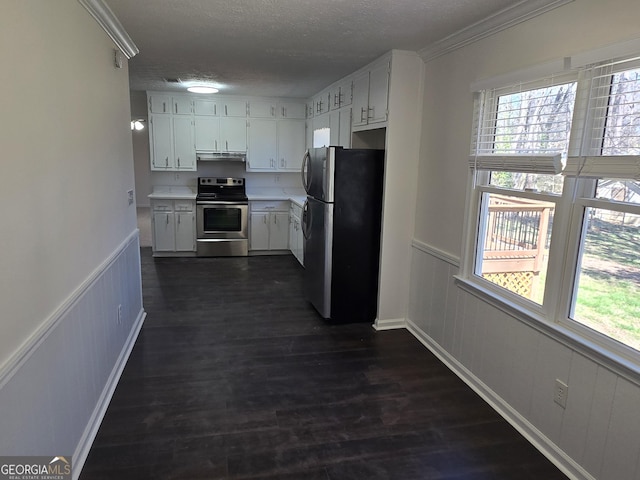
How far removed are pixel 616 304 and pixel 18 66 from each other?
8.63 ft

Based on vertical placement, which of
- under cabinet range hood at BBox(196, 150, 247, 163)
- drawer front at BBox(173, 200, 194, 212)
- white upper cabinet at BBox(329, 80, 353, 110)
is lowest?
drawer front at BBox(173, 200, 194, 212)

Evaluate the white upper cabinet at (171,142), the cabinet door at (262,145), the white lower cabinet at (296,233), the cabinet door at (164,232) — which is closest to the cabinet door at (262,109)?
the cabinet door at (262,145)

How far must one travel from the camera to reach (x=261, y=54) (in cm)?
363

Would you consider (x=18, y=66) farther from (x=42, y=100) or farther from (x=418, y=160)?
(x=418, y=160)

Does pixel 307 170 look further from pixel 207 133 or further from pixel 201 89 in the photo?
pixel 207 133

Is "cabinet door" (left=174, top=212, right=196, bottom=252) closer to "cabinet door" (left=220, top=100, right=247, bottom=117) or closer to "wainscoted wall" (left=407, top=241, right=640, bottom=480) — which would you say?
"cabinet door" (left=220, top=100, right=247, bottom=117)

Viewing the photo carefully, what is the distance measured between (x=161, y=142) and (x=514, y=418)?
5701 mm

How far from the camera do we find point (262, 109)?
648cm

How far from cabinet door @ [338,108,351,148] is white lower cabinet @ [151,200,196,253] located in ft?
8.72

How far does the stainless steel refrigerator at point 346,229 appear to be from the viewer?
3.68 meters

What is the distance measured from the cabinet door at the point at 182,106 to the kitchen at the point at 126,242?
281cm

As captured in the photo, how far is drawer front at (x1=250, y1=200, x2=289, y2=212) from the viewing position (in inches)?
251

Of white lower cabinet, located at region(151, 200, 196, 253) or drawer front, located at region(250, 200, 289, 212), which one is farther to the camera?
drawer front, located at region(250, 200, 289, 212)

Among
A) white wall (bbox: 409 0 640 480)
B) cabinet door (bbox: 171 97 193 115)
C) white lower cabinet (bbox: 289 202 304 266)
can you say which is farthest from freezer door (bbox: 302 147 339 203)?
cabinet door (bbox: 171 97 193 115)
